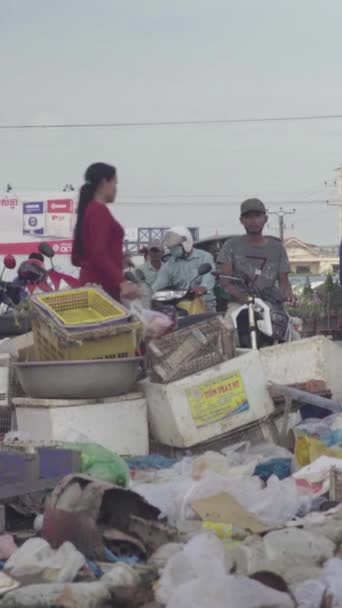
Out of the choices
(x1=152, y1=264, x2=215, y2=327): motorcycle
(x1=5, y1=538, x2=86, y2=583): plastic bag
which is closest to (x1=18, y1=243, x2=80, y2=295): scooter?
(x1=152, y1=264, x2=215, y2=327): motorcycle

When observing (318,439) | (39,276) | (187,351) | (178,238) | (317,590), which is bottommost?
(318,439)

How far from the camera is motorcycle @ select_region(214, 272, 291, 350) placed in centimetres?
792

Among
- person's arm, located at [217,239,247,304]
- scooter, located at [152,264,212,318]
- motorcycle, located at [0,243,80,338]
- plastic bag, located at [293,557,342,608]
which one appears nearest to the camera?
plastic bag, located at [293,557,342,608]

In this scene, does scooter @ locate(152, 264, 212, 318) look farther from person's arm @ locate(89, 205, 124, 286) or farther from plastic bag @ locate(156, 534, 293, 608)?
plastic bag @ locate(156, 534, 293, 608)

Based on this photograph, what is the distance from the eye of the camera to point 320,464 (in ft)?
18.6

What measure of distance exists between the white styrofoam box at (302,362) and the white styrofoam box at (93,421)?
1100 millimetres

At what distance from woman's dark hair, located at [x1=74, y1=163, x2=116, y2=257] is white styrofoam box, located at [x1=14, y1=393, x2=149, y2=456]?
4.28 feet

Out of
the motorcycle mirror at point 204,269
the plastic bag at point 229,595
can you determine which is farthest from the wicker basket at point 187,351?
the plastic bag at point 229,595

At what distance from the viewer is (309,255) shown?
331 ft

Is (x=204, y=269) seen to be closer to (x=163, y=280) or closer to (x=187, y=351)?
(x=163, y=280)

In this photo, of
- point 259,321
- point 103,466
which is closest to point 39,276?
point 259,321

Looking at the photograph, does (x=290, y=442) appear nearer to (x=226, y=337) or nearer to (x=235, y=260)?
(x=226, y=337)

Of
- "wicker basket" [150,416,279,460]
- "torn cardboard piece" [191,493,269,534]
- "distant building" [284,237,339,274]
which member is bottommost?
"distant building" [284,237,339,274]

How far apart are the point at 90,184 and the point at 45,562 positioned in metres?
3.69
